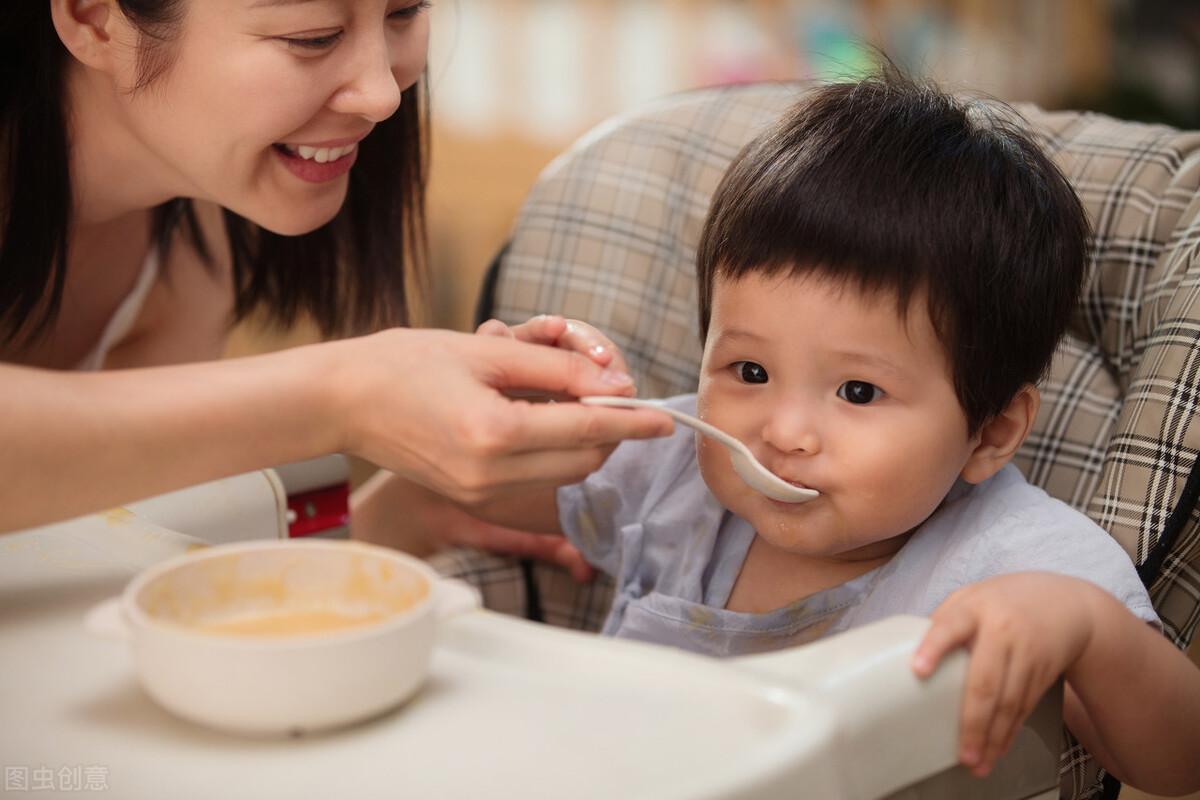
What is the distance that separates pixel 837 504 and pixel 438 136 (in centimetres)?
270

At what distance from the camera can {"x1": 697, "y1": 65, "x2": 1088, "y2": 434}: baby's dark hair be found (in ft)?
3.13

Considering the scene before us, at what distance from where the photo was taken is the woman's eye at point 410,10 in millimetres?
1101

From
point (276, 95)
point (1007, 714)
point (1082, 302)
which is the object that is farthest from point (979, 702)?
point (276, 95)

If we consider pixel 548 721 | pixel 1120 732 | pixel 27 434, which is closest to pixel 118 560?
pixel 27 434

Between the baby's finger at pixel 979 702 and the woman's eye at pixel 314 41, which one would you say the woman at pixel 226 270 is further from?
the baby's finger at pixel 979 702

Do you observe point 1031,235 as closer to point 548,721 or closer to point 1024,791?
point 1024,791

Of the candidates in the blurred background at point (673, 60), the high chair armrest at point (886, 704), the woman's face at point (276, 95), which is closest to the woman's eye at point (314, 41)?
the woman's face at point (276, 95)

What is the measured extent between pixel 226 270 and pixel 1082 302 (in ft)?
3.14

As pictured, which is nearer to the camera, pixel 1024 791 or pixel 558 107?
pixel 1024 791

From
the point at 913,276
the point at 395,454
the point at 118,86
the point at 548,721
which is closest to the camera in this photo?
the point at 548,721

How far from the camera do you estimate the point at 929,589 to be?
3.22 ft

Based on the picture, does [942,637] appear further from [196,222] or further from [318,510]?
[196,222]

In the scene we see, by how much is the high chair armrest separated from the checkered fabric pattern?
0.29 m

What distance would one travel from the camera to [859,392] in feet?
3.19
